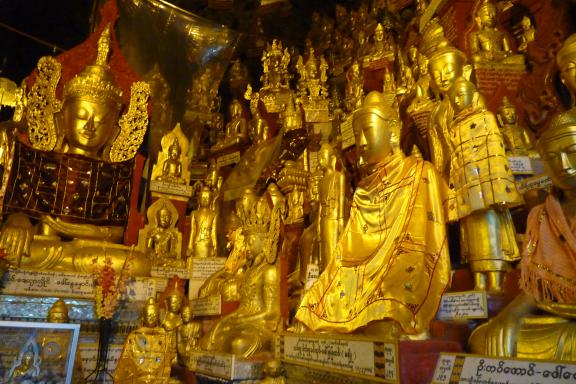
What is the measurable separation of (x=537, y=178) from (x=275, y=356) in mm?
2035

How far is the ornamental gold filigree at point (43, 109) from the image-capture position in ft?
19.5

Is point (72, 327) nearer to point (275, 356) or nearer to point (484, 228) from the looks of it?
point (275, 356)

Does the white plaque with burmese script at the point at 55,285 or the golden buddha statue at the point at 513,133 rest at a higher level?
the golden buddha statue at the point at 513,133

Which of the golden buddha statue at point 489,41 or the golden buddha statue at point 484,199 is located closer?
the golden buddha statue at point 484,199

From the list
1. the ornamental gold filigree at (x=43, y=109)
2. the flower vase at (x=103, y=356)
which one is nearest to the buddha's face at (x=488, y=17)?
the flower vase at (x=103, y=356)

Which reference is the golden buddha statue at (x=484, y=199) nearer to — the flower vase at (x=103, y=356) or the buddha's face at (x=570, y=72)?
the buddha's face at (x=570, y=72)

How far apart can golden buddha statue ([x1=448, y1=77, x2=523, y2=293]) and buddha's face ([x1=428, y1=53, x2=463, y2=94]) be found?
2.51 feet

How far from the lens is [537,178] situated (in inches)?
114

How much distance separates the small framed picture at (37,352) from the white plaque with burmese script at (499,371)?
201 cm

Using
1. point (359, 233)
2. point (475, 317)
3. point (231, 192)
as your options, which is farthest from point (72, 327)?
point (231, 192)

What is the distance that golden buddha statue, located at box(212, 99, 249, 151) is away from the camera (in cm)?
778

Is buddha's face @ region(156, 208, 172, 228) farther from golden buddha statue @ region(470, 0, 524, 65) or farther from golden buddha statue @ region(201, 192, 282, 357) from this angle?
golden buddha statue @ region(470, 0, 524, 65)

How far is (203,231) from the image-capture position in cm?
626

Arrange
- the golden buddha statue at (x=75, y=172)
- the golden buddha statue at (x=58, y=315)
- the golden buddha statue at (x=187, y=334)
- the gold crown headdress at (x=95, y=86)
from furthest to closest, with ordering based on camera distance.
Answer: the gold crown headdress at (x=95, y=86)
the golden buddha statue at (x=75, y=172)
the golden buddha statue at (x=187, y=334)
the golden buddha statue at (x=58, y=315)
